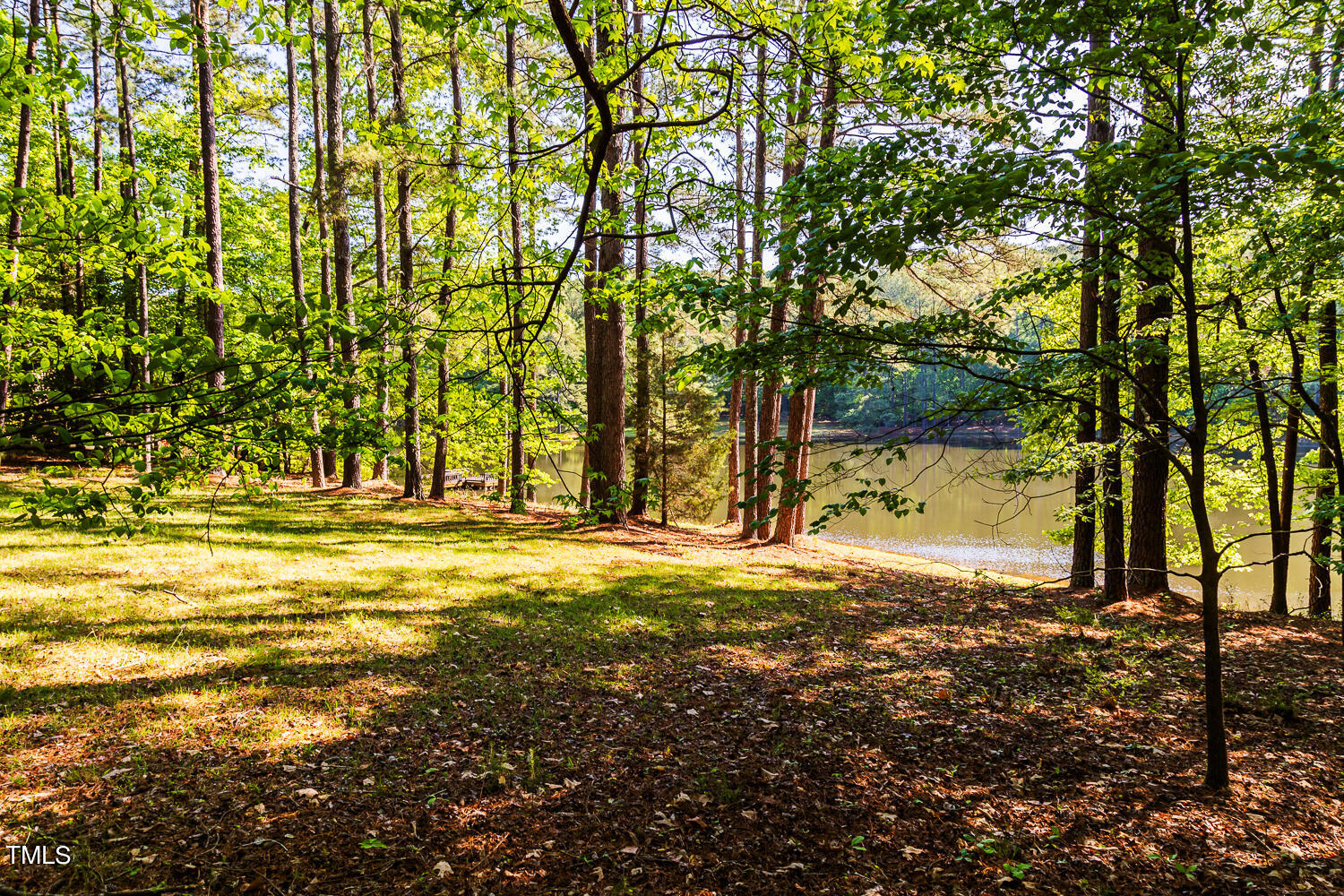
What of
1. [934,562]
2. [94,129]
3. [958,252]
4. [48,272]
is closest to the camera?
[48,272]

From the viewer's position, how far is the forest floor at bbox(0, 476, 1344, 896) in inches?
124

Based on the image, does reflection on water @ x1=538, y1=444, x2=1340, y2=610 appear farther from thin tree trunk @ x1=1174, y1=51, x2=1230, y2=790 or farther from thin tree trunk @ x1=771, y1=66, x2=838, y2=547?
thin tree trunk @ x1=1174, y1=51, x2=1230, y2=790

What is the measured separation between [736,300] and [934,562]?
483 inches

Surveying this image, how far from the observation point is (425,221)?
17.9 meters

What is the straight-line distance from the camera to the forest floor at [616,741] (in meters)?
3.14

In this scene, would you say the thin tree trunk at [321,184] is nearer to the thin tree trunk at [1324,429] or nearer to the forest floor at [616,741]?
the forest floor at [616,741]

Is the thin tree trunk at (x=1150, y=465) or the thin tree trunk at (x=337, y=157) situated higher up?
the thin tree trunk at (x=337, y=157)

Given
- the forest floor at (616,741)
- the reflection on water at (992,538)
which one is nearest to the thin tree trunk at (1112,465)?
the forest floor at (616,741)

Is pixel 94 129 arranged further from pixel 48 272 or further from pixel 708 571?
pixel 708 571

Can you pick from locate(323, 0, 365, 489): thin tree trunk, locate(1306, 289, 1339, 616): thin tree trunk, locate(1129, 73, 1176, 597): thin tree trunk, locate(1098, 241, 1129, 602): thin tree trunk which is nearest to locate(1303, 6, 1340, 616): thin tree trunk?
locate(1306, 289, 1339, 616): thin tree trunk

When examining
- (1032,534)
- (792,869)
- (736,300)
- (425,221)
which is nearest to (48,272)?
(736,300)

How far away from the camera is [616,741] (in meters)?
4.45

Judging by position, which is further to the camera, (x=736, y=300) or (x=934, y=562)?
(x=934, y=562)

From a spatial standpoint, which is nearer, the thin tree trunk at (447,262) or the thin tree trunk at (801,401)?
→ the thin tree trunk at (447,262)
